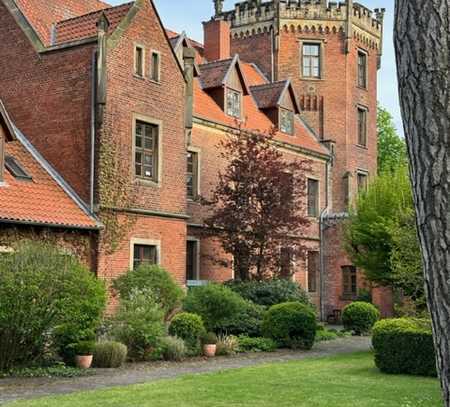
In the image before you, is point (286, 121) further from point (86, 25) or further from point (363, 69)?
point (86, 25)

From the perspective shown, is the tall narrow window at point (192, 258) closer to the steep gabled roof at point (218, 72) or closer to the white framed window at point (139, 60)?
the white framed window at point (139, 60)

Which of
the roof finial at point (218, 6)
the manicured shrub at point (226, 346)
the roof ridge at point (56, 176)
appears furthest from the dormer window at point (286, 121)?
the manicured shrub at point (226, 346)

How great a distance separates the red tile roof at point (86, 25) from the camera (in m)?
21.5

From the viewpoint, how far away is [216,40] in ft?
110

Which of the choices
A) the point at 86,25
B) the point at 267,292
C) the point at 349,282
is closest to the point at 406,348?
the point at 267,292

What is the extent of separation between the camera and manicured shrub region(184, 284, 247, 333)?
63.0 feet

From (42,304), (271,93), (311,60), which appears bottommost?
(42,304)

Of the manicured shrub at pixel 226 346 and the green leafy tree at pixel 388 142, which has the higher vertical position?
the green leafy tree at pixel 388 142

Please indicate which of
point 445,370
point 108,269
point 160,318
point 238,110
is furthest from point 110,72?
point 445,370

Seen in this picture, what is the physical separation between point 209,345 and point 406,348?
16.5ft

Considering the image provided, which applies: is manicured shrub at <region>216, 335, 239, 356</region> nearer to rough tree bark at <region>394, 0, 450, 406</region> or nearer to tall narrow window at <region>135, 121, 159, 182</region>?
tall narrow window at <region>135, 121, 159, 182</region>

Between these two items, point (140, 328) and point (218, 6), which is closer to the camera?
point (140, 328)

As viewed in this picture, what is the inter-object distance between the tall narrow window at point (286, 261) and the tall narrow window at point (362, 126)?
1348 centimetres

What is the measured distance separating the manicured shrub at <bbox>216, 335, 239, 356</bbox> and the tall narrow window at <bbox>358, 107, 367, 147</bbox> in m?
20.5
